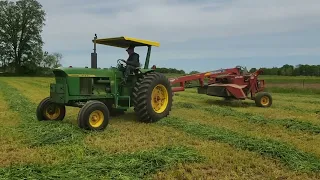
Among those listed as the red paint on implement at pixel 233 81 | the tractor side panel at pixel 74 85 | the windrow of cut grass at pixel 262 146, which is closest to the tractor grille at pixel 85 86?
the tractor side panel at pixel 74 85

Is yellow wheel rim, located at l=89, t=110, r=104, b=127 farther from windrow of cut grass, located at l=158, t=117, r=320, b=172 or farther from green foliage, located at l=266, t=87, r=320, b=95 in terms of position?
green foliage, located at l=266, t=87, r=320, b=95

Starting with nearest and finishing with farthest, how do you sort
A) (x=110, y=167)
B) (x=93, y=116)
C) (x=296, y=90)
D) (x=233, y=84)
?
1. (x=110, y=167)
2. (x=93, y=116)
3. (x=233, y=84)
4. (x=296, y=90)

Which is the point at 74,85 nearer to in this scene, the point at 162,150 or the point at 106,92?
the point at 106,92

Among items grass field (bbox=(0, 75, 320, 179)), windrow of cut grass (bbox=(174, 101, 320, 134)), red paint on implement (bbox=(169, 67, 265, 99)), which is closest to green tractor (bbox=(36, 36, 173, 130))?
grass field (bbox=(0, 75, 320, 179))

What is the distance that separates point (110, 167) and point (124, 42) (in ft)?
17.1

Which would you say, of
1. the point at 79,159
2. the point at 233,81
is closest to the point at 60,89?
the point at 79,159

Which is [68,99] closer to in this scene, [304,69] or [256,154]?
[256,154]

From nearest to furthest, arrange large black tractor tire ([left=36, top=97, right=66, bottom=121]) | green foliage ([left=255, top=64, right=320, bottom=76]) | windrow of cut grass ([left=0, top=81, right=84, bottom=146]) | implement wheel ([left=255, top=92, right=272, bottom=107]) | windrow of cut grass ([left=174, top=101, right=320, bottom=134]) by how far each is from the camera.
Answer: windrow of cut grass ([left=0, top=81, right=84, bottom=146]) < windrow of cut grass ([left=174, top=101, right=320, bottom=134]) < large black tractor tire ([left=36, top=97, right=66, bottom=121]) < implement wheel ([left=255, top=92, right=272, bottom=107]) < green foliage ([left=255, top=64, right=320, bottom=76])

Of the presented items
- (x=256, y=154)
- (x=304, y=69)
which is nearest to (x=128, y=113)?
(x=256, y=154)

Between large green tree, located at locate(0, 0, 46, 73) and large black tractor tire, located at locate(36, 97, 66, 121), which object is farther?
large green tree, located at locate(0, 0, 46, 73)

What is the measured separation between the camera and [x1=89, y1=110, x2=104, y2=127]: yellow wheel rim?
8148mm

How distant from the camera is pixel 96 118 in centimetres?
827

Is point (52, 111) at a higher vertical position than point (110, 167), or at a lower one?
higher

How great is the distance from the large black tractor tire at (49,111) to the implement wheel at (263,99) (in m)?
7.86
